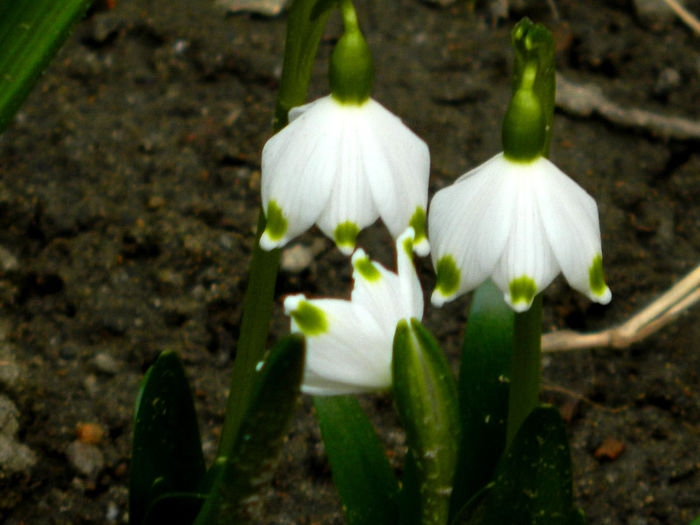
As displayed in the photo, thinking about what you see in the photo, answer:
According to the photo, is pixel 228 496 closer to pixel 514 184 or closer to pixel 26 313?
pixel 514 184

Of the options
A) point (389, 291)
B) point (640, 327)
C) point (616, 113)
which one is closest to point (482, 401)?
point (389, 291)

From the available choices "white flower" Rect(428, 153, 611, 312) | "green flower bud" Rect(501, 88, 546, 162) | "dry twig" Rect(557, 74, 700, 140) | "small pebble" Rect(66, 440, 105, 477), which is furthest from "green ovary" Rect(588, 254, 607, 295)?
"dry twig" Rect(557, 74, 700, 140)

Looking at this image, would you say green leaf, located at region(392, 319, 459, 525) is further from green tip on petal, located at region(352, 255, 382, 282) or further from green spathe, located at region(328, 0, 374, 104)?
green spathe, located at region(328, 0, 374, 104)

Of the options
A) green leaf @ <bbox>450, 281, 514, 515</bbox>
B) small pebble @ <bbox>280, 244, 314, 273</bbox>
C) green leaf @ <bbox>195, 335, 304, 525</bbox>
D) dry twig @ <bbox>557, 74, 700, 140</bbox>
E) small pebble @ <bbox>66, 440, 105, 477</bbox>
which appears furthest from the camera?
dry twig @ <bbox>557, 74, 700, 140</bbox>

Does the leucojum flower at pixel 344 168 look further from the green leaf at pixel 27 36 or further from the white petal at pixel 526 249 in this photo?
the green leaf at pixel 27 36

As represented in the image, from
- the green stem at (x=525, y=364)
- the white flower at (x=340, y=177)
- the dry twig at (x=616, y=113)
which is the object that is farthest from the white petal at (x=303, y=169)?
the dry twig at (x=616, y=113)

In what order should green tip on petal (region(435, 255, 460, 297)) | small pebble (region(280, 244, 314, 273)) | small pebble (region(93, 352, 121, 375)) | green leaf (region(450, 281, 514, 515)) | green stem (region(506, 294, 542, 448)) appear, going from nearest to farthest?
green tip on petal (region(435, 255, 460, 297)) < green stem (region(506, 294, 542, 448)) < green leaf (region(450, 281, 514, 515)) < small pebble (region(93, 352, 121, 375)) < small pebble (region(280, 244, 314, 273))
